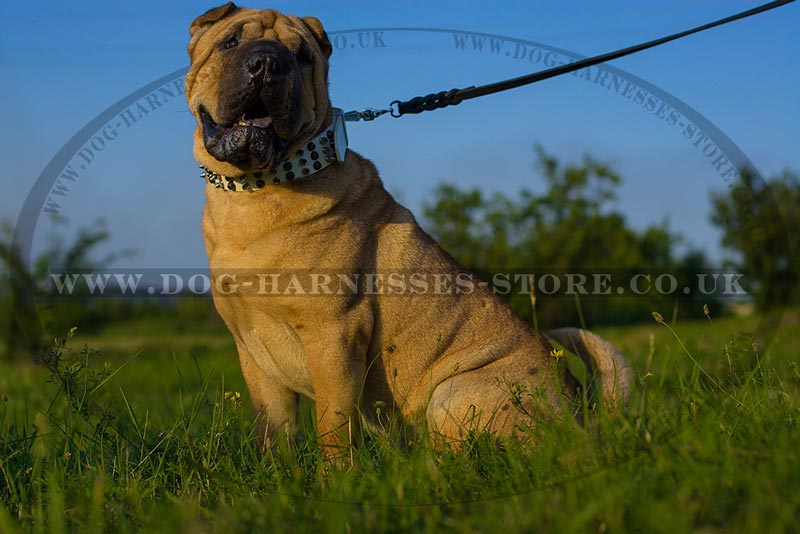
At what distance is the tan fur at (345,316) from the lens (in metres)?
3.37

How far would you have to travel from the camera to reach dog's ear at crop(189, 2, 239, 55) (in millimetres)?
3688

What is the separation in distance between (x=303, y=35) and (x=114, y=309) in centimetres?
1059

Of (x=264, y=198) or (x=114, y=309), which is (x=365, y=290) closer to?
(x=264, y=198)

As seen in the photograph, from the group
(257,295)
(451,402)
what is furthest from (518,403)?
(257,295)

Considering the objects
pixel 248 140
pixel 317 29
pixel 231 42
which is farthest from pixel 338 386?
pixel 317 29

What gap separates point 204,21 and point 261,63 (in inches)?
26.7

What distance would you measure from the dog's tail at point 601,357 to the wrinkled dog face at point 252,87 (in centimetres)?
179

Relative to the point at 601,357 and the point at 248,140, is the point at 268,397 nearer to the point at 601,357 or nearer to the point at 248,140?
the point at 248,140

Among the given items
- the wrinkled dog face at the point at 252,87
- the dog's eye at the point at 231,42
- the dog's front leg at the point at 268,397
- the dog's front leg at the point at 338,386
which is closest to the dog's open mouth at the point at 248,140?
the wrinkled dog face at the point at 252,87

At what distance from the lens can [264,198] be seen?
3.52 m

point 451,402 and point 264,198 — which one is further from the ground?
point 264,198

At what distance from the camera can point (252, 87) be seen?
10.7ft

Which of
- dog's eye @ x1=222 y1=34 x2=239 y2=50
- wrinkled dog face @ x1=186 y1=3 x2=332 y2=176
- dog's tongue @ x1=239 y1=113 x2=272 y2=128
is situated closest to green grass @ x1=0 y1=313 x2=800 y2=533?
wrinkled dog face @ x1=186 y1=3 x2=332 y2=176

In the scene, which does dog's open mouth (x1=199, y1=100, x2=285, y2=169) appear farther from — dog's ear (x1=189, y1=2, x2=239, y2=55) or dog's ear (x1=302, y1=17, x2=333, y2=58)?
dog's ear (x1=302, y1=17, x2=333, y2=58)
